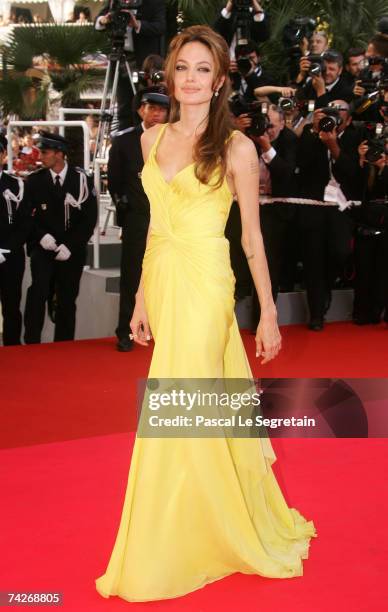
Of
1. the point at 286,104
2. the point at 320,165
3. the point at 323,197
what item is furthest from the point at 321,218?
the point at 286,104

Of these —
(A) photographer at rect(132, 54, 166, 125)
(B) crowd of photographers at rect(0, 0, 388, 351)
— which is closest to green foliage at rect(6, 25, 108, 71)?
(B) crowd of photographers at rect(0, 0, 388, 351)

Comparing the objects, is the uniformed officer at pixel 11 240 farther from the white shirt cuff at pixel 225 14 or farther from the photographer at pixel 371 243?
the photographer at pixel 371 243

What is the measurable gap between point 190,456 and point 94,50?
907cm

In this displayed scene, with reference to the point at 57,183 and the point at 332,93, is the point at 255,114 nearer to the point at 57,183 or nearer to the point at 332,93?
the point at 332,93

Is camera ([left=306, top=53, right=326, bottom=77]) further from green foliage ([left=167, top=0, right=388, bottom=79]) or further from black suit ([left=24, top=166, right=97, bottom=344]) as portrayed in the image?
green foliage ([left=167, top=0, right=388, bottom=79])

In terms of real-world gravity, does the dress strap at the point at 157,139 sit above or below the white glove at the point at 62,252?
above

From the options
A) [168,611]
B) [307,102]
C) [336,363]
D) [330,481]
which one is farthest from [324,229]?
[168,611]

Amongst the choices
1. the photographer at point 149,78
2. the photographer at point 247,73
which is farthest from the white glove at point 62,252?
the photographer at point 247,73

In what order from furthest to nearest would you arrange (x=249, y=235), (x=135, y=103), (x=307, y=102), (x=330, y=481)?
(x=307, y=102) → (x=135, y=103) → (x=330, y=481) → (x=249, y=235)

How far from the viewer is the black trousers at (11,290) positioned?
277 inches

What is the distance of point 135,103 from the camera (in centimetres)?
687

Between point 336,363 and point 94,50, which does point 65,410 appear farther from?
point 94,50

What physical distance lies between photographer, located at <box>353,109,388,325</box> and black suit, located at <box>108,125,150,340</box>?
1825 mm

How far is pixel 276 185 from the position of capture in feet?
23.7
